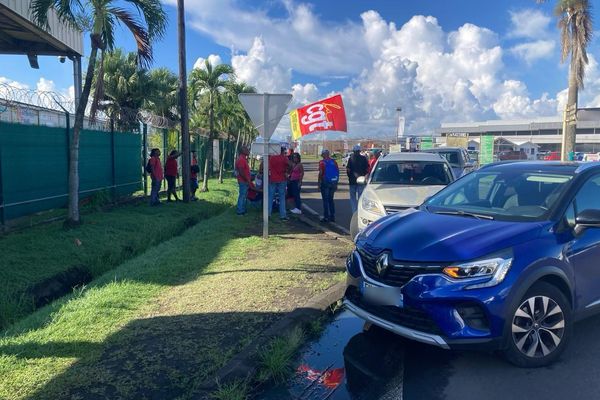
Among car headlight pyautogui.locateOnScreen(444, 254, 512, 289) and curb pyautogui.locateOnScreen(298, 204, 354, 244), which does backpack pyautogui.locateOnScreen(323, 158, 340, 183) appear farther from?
car headlight pyautogui.locateOnScreen(444, 254, 512, 289)

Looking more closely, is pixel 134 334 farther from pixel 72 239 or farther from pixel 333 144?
pixel 333 144

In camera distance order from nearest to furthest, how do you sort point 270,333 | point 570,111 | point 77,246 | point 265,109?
point 270,333 → point 77,246 → point 265,109 → point 570,111

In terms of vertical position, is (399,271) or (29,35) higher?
(29,35)

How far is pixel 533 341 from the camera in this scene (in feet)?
13.0

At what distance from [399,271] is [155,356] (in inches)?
85.3

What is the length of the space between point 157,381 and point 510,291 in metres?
2.79

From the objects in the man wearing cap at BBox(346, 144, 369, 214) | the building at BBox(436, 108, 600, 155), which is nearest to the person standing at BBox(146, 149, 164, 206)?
the man wearing cap at BBox(346, 144, 369, 214)

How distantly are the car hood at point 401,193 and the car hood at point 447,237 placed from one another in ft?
10.9

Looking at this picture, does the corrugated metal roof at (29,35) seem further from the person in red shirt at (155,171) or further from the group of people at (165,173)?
the group of people at (165,173)

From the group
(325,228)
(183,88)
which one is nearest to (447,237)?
(325,228)

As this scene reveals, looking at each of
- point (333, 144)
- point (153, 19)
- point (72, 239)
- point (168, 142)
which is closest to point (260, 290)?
point (72, 239)

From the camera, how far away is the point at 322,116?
19.4 m

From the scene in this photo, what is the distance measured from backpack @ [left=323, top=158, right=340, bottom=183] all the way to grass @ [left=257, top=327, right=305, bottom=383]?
294 inches

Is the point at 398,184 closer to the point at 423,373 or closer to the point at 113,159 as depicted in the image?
the point at 423,373
